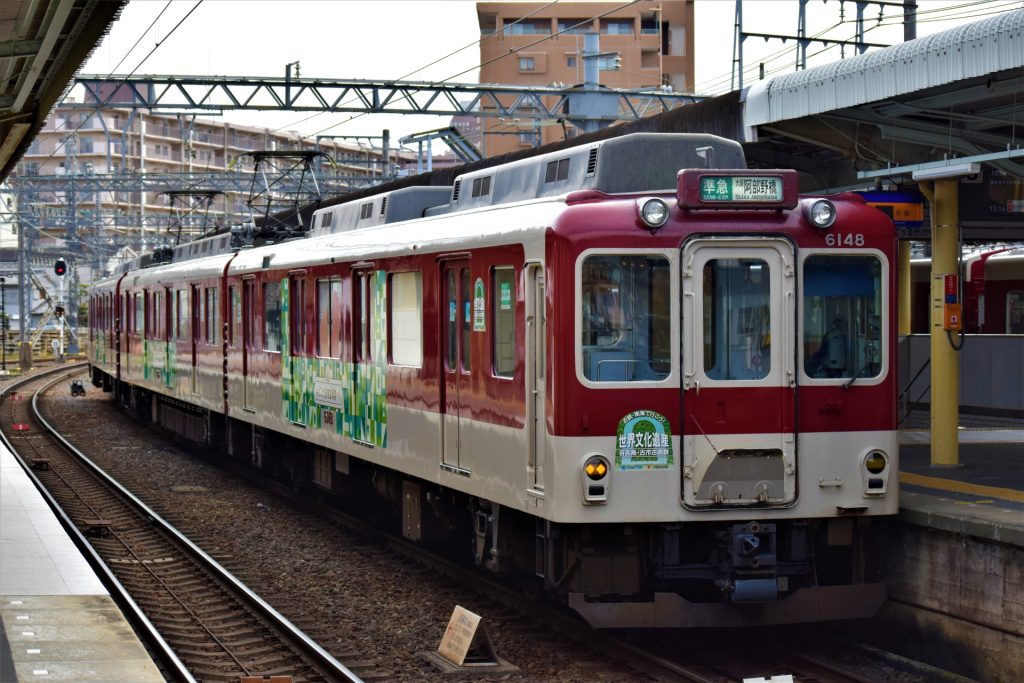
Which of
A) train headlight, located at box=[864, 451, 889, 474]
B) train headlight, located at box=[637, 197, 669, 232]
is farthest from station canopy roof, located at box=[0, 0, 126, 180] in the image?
train headlight, located at box=[864, 451, 889, 474]

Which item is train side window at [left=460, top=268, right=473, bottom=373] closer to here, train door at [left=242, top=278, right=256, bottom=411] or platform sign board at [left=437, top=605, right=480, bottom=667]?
platform sign board at [left=437, top=605, right=480, bottom=667]

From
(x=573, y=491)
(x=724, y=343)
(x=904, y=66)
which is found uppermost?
(x=904, y=66)

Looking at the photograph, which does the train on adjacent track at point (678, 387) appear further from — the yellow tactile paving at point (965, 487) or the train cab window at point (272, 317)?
the train cab window at point (272, 317)

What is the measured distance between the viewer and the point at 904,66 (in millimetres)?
10430

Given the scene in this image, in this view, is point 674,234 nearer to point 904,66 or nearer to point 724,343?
point 724,343

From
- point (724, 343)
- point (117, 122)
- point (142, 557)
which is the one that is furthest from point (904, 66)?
point (117, 122)

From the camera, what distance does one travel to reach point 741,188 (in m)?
8.58

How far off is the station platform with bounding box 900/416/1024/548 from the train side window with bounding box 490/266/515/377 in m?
2.65

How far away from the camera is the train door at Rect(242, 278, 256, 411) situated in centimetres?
1682

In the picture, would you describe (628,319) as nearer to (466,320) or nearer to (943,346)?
(466,320)

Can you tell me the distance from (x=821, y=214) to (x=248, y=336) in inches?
383

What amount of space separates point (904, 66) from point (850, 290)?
2.42 meters

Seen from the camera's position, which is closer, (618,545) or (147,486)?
(618,545)

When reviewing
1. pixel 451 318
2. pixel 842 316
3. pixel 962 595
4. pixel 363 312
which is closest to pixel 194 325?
pixel 363 312
